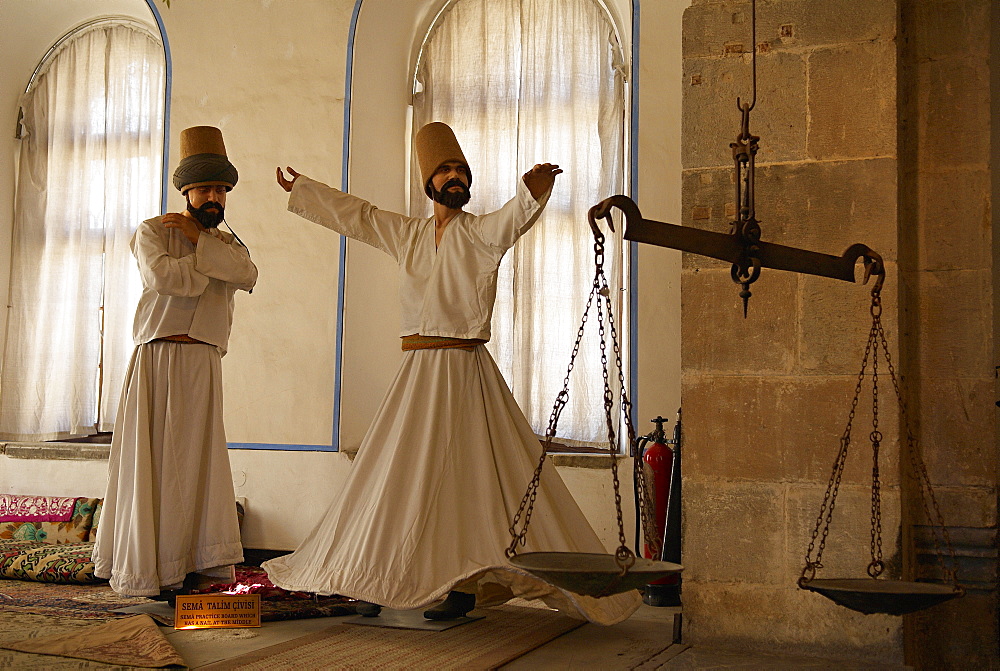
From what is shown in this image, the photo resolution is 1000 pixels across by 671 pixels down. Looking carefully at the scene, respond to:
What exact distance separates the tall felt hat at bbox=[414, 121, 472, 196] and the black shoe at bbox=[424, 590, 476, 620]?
1753mm

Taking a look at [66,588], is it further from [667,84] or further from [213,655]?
[667,84]

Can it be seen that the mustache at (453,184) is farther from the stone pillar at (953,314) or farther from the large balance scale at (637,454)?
the stone pillar at (953,314)

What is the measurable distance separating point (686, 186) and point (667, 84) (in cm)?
192

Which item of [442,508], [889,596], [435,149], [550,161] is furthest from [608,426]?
[550,161]

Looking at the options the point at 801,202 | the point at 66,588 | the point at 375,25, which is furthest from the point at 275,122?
the point at 801,202

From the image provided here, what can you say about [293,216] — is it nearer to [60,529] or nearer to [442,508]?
[60,529]

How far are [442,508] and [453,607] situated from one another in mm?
527

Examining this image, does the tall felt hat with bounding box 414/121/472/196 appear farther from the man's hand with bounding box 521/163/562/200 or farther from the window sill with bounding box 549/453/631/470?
the window sill with bounding box 549/453/631/470

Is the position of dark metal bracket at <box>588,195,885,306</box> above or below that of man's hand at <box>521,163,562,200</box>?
below

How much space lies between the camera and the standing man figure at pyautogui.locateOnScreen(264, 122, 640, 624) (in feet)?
12.4

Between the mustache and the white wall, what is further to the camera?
the white wall

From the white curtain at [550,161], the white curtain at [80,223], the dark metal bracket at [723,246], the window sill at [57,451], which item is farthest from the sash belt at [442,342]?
the white curtain at [80,223]

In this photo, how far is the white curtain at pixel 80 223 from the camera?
23.6ft

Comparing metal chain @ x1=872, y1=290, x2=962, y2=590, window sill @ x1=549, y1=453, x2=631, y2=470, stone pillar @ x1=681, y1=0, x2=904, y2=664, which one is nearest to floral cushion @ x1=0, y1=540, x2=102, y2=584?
window sill @ x1=549, y1=453, x2=631, y2=470
